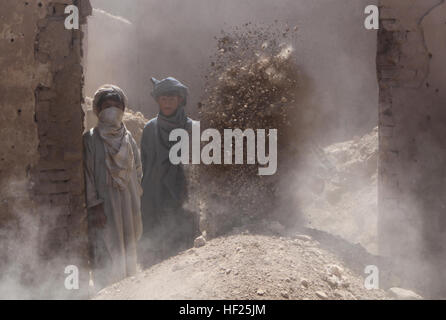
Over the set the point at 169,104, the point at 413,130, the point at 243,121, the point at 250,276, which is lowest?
the point at 250,276

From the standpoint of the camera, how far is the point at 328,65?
34.1 feet

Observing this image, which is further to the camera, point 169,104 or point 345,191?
point 345,191

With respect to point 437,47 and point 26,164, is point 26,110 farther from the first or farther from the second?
point 437,47

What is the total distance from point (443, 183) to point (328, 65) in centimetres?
612

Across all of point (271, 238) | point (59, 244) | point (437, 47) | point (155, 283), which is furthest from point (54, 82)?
point (437, 47)

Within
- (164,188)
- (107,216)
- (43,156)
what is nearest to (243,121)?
(164,188)

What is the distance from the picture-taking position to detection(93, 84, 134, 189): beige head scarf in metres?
4.39

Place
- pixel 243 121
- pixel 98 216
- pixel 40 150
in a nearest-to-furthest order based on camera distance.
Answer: pixel 40 150 < pixel 98 216 < pixel 243 121

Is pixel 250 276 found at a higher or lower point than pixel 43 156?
lower

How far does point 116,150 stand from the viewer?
4.43 m

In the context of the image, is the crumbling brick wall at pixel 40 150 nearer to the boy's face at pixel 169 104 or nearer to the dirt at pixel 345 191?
the boy's face at pixel 169 104

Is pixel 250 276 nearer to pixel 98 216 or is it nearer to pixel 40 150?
pixel 98 216

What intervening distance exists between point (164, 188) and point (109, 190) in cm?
128

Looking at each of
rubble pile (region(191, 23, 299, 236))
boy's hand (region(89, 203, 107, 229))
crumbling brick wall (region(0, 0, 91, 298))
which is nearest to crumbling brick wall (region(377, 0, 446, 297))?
rubble pile (region(191, 23, 299, 236))
